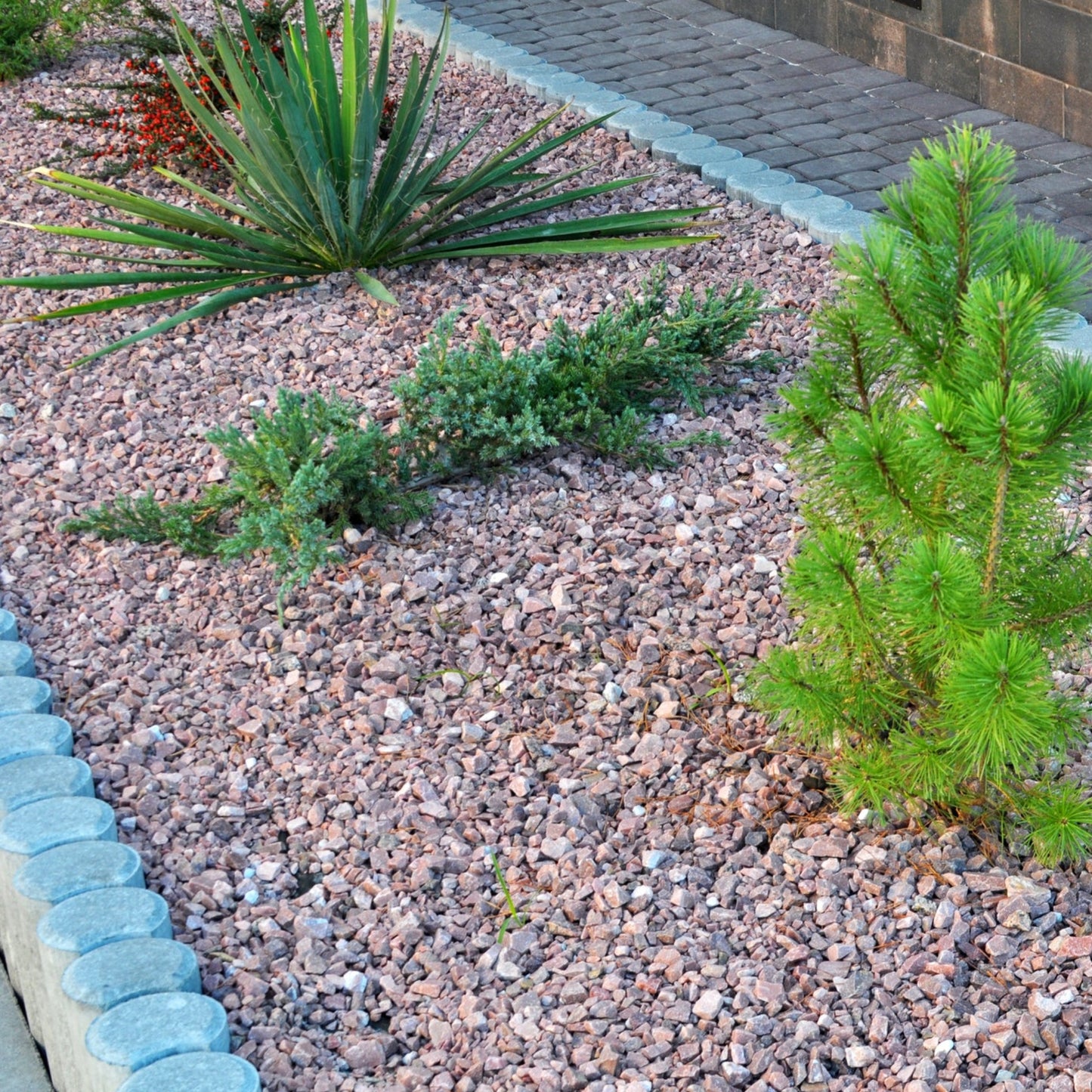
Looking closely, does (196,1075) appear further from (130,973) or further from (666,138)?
(666,138)

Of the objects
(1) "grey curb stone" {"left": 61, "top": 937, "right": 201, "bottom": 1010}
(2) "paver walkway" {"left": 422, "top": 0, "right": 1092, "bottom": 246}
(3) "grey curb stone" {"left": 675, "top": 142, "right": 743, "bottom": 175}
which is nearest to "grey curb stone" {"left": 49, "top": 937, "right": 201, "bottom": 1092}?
(1) "grey curb stone" {"left": 61, "top": 937, "right": 201, "bottom": 1010}

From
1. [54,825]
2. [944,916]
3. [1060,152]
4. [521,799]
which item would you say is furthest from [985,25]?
[54,825]

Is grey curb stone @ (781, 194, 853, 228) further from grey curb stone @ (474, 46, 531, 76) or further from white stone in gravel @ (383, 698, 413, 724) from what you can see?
white stone in gravel @ (383, 698, 413, 724)

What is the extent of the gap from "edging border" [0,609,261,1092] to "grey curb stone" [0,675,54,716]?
59 mm

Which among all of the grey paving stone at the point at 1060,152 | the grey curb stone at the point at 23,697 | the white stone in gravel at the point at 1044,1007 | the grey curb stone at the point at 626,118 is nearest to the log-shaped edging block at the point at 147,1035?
the grey curb stone at the point at 23,697

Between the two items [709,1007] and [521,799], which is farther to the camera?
[521,799]

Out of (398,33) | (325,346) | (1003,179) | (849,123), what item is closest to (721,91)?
(849,123)

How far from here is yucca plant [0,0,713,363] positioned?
4.38 metres

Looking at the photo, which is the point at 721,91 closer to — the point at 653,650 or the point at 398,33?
the point at 398,33

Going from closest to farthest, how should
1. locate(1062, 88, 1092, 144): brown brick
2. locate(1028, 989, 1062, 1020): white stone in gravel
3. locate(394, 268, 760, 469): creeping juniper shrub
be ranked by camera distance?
locate(1028, 989, 1062, 1020): white stone in gravel, locate(394, 268, 760, 469): creeping juniper shrub, locate(1062, 88, 1092, 144): brown brick

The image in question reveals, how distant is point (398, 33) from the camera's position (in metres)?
6.86

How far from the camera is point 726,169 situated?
512 centimetres

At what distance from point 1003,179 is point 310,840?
5.27 feet

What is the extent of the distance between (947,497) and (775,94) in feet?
13.8
